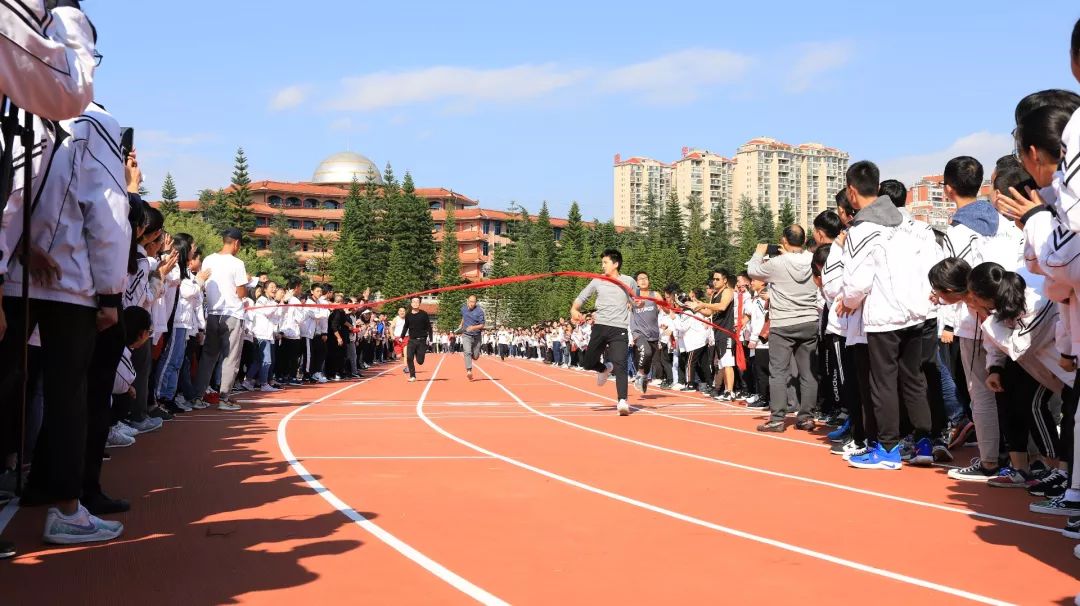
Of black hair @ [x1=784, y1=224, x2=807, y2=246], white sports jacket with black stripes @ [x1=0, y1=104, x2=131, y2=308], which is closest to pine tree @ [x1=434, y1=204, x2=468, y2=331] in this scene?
black hair @ [x1=784, y1=224, x2=807, y2=246]

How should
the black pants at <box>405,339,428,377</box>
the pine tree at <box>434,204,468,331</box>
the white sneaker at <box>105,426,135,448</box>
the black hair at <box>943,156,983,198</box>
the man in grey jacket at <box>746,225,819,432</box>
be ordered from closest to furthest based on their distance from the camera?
1. the black hair at <box>943,156,983,198</box>
2. the white sneaker at <box>105,426,135,448</box>
3. the man in grey jacket at <box>746,225,819,432</box>
4. the black pants at <box>405,339,428,377</box>
5. the pine tree at <box>434,204,468,331</box>

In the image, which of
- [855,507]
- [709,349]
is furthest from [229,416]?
[709,349]

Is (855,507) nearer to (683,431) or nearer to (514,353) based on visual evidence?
(683,431)

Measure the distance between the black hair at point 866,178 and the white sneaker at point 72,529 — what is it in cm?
616

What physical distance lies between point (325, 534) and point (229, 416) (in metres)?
7.42

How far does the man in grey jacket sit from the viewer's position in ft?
35.7

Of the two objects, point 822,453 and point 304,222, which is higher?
point 304,222

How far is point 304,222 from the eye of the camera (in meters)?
136

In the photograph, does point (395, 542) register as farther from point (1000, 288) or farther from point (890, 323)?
point (890, 323)

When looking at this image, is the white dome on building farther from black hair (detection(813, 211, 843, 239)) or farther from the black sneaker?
the black sneaker

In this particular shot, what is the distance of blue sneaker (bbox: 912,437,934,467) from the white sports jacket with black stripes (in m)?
5.83

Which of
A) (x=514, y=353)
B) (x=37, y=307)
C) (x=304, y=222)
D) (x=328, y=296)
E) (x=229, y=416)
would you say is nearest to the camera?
(x=37, y=307)

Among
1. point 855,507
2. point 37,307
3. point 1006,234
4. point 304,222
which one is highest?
point 304,222

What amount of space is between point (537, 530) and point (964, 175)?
187 inches
